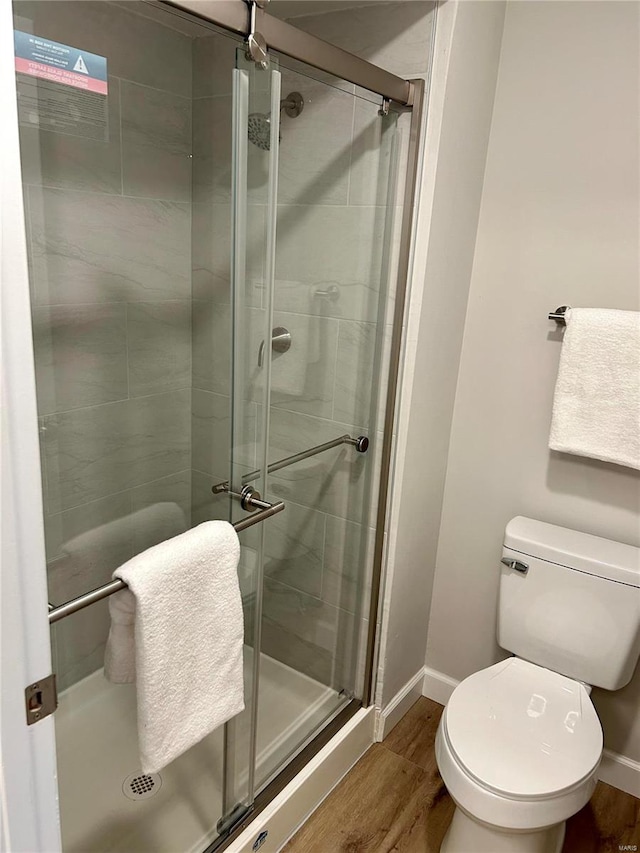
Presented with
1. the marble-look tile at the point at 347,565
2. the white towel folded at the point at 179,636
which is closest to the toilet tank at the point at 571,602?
the marble-look tile at the point at 347,565

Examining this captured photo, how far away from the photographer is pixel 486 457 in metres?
1.97

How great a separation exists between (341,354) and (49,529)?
34.8 inches

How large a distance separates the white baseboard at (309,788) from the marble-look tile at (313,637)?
148mm

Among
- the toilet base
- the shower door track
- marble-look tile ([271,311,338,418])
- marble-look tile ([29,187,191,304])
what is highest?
the shower door track

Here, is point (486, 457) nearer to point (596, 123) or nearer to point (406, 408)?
point (406, 408)

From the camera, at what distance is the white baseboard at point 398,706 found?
2.04 metres

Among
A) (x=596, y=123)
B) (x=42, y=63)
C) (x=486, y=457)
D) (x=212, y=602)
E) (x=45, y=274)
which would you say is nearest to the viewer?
(x=42, y=63)

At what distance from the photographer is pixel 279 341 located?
1.47m

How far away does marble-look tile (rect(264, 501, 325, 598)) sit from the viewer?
1.61 m

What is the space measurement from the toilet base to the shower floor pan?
491 millimetres

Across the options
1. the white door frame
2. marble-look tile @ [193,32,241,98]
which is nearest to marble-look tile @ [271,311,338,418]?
marble-look tile @ [193,32,241,98]

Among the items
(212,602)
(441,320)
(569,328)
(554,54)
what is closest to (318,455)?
(441,320)

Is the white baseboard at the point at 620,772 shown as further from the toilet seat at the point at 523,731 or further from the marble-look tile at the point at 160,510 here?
the marble-look tile at the point at 160,510

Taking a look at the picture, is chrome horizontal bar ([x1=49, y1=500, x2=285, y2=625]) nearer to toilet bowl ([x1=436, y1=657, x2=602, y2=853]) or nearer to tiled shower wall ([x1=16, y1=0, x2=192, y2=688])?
tiled shower wall ([x1=16, y1=0, x2=192, y2=688])
